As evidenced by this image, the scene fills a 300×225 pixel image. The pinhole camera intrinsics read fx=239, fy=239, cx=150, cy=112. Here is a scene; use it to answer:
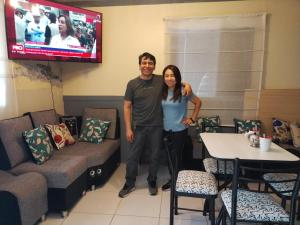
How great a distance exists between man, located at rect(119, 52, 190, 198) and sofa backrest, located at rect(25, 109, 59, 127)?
1.02 metres

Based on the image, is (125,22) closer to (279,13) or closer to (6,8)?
(6,8)

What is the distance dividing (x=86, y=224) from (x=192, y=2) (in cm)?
310

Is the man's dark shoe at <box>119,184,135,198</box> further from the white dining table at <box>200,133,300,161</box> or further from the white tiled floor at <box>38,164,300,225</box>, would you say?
the white dining table at <box>200,133,300,161</box>

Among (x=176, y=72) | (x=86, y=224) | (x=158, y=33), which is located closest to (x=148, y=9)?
(x=158, y=33)

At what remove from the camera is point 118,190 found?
9.28ft

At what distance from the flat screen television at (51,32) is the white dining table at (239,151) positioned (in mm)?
2044

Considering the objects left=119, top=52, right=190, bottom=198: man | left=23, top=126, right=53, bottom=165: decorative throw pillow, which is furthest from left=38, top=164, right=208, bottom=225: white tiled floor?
left=23, top=126, right=53, bottom=165: decorative throw pillow

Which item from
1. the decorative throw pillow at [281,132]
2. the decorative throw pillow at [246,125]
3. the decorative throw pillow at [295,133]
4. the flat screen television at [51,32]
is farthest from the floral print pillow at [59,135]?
the decorative throw pillow at [295,133]

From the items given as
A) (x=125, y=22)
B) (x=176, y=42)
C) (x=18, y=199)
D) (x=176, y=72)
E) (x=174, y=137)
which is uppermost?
(x=125, y=22)

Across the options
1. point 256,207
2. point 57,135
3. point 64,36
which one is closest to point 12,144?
point 57,135

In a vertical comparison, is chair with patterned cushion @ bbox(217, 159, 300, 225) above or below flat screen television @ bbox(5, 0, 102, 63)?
below

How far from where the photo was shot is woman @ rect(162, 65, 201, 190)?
252 cm

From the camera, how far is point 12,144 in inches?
90.1

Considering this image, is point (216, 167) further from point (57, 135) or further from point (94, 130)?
point (57, 135)
